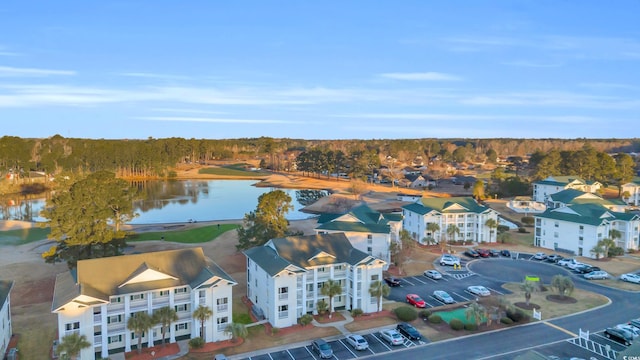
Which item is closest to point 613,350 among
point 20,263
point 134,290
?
point 134,290

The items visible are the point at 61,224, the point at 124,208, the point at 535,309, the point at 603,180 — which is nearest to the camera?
the point at 535,309

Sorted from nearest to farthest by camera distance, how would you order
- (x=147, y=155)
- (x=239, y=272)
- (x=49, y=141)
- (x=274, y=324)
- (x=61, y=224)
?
(x=274, y=324)
(x=61, y=224)
(x=239, y=272)
(x=147, y=155)
(x=49, y=141)

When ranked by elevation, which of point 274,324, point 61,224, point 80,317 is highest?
point 61,224

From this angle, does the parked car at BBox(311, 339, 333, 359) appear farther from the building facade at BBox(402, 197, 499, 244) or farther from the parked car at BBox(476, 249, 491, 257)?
the building facade at BBox(402, 197, 499, 244)

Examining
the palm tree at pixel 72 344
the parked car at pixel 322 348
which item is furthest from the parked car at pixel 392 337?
the palm tree at pixel 72 344

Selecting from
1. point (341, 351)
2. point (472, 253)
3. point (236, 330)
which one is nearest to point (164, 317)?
point (236, 330)

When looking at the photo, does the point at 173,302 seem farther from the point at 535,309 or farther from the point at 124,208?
the point at 535,309
